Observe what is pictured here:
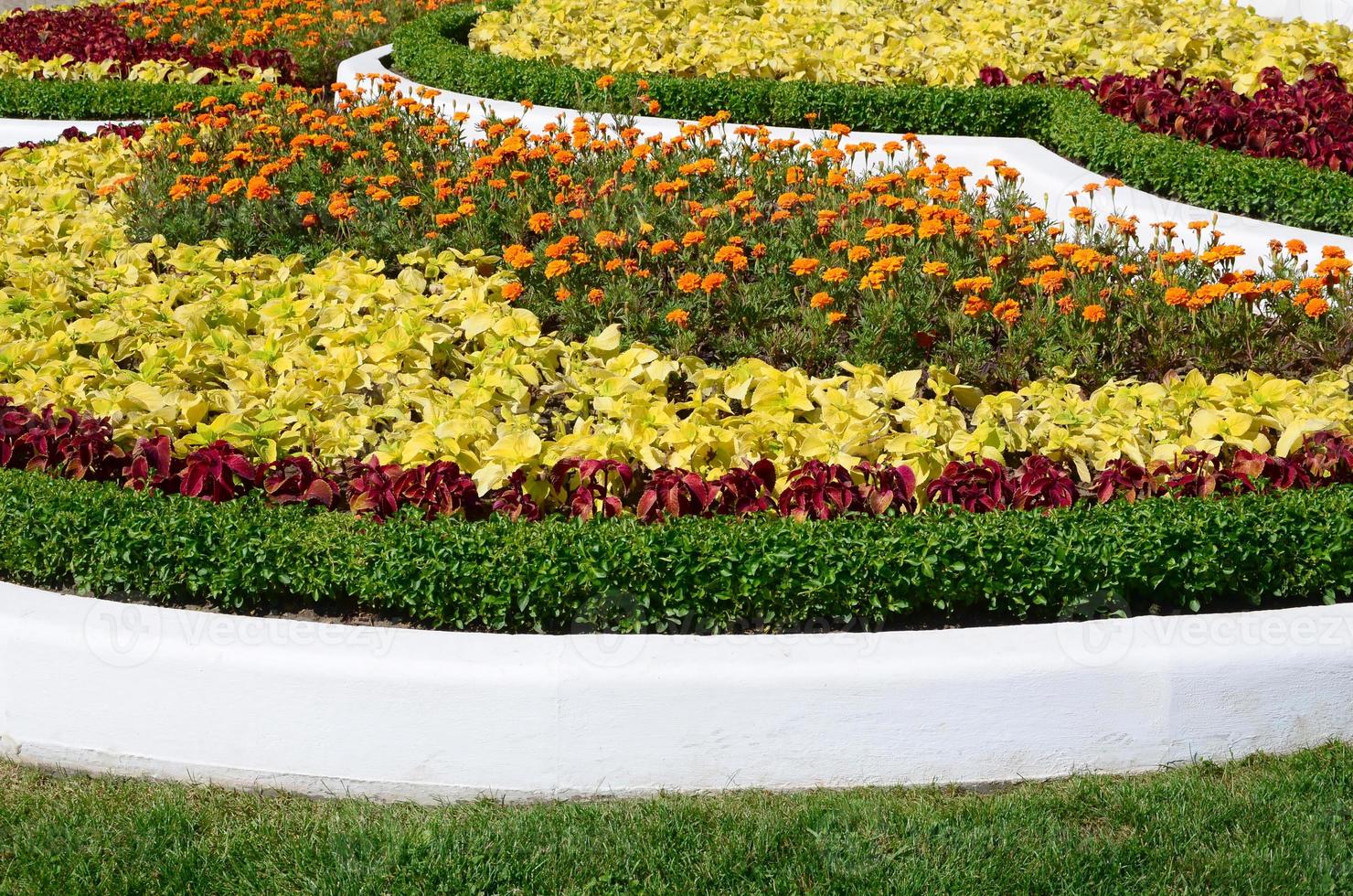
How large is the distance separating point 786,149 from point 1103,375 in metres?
3.02

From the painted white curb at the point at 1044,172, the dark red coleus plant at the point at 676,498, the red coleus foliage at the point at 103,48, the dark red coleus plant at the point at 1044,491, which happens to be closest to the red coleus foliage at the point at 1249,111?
the painted white curb at the point at 1044,172

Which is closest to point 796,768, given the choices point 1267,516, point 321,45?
point 1267,516

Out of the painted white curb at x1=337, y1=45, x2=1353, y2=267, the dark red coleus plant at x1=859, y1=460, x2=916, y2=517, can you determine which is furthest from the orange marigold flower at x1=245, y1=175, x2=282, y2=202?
the dark red coleus plant at x1=859, y1=460, x2=916, y2=517

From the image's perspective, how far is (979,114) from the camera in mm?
8641

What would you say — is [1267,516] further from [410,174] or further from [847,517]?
[410,174]

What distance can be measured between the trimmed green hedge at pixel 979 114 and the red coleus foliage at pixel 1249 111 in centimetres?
25

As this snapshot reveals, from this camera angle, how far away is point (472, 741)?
3.72 meters

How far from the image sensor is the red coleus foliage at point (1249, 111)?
7.70m

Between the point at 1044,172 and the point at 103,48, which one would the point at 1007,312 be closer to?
the point at 1044,172

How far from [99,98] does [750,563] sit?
320 inches

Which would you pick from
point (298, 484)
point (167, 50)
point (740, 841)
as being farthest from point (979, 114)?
point (167, 50)

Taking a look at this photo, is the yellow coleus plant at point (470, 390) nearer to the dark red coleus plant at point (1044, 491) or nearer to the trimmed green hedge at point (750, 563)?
the dark red coleus plant at point (1044, 491)

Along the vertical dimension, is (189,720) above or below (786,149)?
below

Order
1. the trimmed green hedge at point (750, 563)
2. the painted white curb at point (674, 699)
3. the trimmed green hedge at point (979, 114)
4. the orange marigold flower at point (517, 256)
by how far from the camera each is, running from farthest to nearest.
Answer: the trimmed green hedge at point (979, 114), the orange marigold flower at point (517, 256), the trimmed green hedge at point (750, 563), the painted white curb at point (674, 699)
